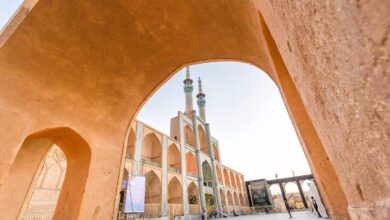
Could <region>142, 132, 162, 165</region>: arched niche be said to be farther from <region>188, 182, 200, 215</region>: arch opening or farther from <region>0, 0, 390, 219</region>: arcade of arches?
<region>0, 0, 390, 219</region>: arcade of arches

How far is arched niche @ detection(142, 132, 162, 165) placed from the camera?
1568 cm

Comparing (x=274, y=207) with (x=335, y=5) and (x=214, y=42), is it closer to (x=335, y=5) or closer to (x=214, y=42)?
(x=214, y=42)

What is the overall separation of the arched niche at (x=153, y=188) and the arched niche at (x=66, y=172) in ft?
33.7

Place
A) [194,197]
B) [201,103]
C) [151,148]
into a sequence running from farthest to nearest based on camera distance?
[201,103] → [194,197] → [151,148]

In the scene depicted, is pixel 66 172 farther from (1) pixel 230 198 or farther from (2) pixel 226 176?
(2) pixel 226 176

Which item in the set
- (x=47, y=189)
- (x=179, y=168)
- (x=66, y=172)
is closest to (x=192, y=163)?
(x=179, y=168)

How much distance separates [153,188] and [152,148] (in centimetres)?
334

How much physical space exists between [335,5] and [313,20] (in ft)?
0.34

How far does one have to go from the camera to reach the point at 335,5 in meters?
0.43

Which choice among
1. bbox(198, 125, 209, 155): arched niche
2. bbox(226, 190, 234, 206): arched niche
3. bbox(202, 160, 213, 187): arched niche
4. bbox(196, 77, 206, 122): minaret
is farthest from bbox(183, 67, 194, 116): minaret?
bbox(226, 190, 234, 206): arched niche

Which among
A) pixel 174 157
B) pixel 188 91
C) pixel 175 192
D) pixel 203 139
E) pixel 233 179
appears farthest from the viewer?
pixel 233 179

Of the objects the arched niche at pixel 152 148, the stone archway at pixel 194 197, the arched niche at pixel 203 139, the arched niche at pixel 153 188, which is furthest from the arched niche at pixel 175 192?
the arched niche at pixel 203 139

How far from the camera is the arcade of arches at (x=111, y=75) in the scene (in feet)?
3.93

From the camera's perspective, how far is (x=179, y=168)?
17.0m
